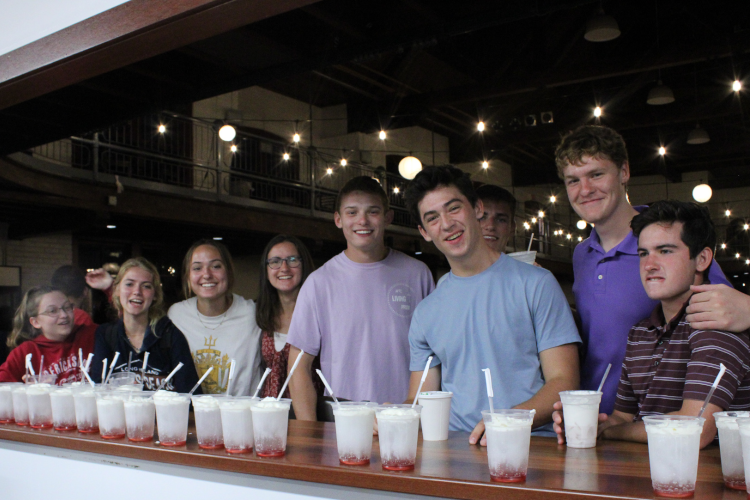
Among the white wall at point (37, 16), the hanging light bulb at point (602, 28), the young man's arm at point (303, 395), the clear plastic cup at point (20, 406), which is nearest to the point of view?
the white wall at point (37, 16)

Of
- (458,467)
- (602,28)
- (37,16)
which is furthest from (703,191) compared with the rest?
(458,467)

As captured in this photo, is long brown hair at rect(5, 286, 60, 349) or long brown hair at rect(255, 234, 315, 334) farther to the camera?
long brown hair at rect(5, 286, 60, 349)

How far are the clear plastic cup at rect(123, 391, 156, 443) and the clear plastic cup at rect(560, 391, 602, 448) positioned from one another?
1.29 metres

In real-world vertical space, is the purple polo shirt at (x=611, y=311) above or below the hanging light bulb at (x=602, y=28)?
below

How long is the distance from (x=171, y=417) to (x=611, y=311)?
1.53m

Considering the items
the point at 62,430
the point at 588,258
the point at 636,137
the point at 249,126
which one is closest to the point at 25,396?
the point at 62,430

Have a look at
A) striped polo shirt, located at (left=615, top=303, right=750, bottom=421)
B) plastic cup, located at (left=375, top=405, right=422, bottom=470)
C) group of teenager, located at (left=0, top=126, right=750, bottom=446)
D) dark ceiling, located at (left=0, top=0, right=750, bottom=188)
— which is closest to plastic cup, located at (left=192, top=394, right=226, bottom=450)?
plastic cup, located at (left=375, top=405, right=422, bottom=470)

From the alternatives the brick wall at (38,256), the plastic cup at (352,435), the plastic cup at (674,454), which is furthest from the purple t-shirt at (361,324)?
the brick wall at (38,256)

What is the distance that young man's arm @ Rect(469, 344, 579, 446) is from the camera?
6.74ft

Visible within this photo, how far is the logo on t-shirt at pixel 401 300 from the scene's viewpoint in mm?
2973

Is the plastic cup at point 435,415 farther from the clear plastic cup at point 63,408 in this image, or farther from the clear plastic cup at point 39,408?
the clear plastic cup at point 39,408

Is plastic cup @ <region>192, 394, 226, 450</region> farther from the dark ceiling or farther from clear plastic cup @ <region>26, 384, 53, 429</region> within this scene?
the dark ceiling

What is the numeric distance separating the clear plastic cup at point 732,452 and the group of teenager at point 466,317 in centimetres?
31

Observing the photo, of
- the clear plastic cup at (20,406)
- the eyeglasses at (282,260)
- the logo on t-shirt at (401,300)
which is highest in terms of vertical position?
the eyeglasses at (282,260)
